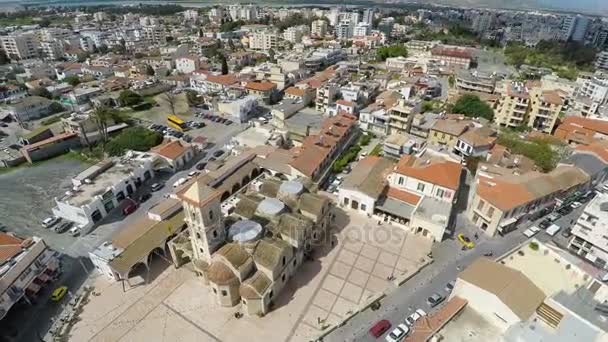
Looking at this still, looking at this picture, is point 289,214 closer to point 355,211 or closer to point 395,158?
point 355,211

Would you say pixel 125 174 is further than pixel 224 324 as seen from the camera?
Yes

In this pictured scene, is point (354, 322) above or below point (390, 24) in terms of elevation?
below

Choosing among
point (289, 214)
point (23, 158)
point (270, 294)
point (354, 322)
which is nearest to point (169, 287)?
point (270, 294)

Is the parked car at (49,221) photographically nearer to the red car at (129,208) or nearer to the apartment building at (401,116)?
the red car at (129,208)

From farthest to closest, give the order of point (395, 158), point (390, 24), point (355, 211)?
1. point (390, 24)
2. point (395, 158)
3. point (355, 211)

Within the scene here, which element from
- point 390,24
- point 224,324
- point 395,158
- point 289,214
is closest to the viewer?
point 224,324

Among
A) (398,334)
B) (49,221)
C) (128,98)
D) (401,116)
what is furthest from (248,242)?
(128,98)

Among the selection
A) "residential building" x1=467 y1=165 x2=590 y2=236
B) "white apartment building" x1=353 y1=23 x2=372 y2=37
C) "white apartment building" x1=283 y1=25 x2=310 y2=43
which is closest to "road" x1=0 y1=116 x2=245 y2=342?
"residential building" x1=467 y1=165 x2=590 y2=236

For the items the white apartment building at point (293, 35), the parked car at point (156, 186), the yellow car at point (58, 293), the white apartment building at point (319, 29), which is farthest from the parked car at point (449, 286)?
the white apartment building at point (319, 29)

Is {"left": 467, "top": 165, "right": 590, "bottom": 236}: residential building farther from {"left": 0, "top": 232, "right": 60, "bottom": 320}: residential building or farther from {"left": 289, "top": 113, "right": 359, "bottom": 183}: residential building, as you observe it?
{"left": 0, "top": 232, "right": 60, "bottom": 320}: residential building
